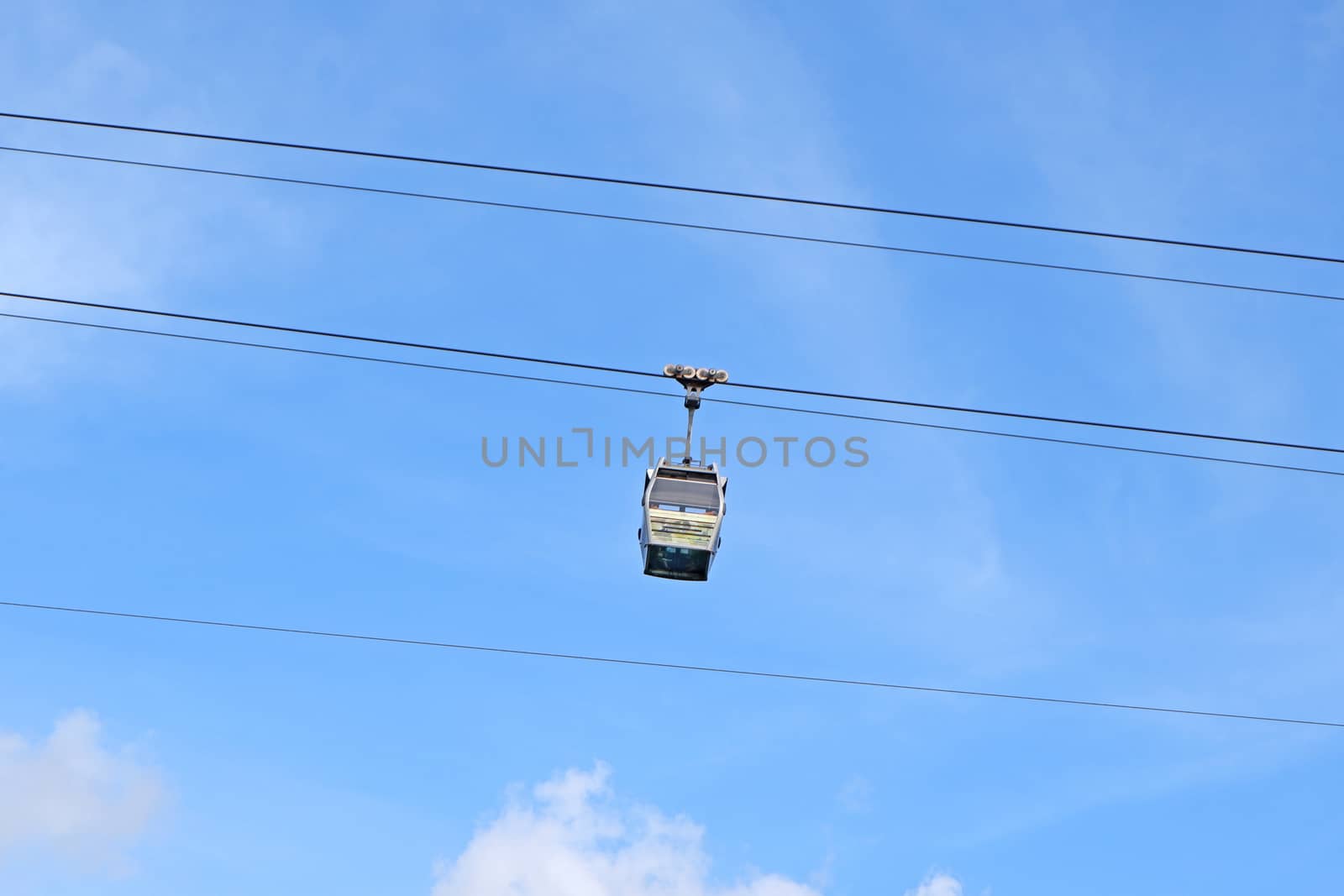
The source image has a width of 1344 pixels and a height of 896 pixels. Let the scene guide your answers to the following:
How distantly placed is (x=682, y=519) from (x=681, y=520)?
0.07 ft

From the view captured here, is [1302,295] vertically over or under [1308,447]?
over

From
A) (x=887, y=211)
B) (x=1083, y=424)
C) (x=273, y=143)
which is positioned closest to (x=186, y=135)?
(x=273, y=143)

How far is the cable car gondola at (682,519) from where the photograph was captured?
61.7 feet

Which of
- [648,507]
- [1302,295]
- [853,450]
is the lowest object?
[648,507]

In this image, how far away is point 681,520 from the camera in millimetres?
18859

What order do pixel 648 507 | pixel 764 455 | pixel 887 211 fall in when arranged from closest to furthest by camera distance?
1. pixel 887 211
2. pixel 648 507
3. pixel 764 455

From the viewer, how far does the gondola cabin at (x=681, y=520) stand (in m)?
18.8

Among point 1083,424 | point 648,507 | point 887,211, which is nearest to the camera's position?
point 1083,424

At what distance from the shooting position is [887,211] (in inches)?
685

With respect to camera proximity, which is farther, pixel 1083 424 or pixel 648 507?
pixel 648 507

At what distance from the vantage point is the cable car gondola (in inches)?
741

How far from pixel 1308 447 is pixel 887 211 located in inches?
197

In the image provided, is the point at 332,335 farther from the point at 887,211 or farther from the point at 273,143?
the point at 887,211

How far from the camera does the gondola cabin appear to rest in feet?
61.7
